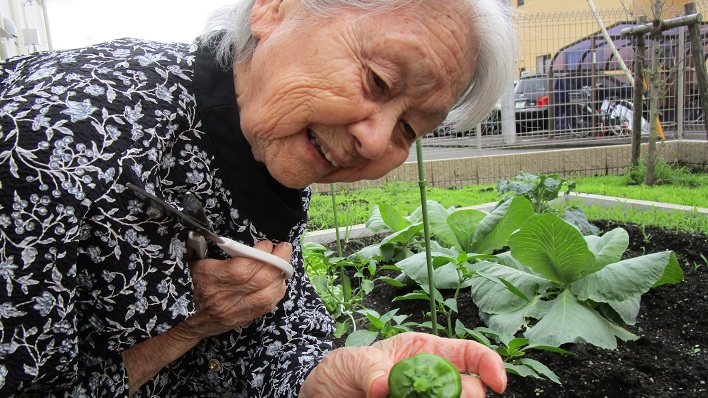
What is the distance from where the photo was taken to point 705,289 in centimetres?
285

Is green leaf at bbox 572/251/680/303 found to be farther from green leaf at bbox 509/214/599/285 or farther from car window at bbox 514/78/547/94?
car window at bbox 514/78/547/94

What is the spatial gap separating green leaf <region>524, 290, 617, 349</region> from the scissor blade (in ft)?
5.05

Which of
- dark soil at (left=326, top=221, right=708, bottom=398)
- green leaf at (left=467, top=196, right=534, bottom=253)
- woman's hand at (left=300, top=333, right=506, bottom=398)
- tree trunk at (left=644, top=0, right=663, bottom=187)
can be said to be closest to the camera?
woman's hand at (left=300, top=333, right=506, bottom=398)

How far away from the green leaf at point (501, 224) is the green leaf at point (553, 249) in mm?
506

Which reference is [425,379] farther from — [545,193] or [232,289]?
[545,193]

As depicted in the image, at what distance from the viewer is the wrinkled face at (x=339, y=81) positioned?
127 cm

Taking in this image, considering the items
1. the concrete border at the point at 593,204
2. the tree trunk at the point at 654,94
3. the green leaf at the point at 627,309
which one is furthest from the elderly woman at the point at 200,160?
the tree trunk at the point at 654,94

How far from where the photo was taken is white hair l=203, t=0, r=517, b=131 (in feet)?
4.22

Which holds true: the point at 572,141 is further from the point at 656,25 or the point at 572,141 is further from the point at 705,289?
the point at 705,289

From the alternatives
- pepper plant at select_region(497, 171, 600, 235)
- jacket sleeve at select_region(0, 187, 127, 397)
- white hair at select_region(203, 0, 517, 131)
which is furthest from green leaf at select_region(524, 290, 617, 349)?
jacket sleeve at select_region(0, 187, 127, 397)

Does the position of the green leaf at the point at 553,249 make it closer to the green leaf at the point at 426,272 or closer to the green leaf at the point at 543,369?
the green leaf at the point at 426,272

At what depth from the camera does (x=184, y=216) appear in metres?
1.25

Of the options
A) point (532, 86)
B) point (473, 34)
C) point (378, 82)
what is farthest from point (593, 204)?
point (532, 86)

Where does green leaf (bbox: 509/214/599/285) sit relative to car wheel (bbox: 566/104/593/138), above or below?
below
